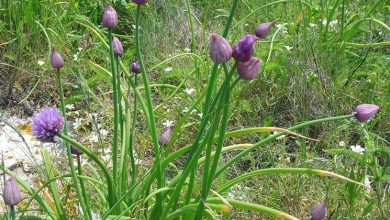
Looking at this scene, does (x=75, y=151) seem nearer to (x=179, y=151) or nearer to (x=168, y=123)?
(x=179, y=151)

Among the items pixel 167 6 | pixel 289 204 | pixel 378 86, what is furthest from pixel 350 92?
pixel 167 6

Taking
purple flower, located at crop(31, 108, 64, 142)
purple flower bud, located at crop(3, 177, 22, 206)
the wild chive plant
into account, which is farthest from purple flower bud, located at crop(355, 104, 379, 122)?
purple flower bud, located at crop(3, 177, 22, 206)

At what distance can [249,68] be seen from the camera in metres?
1.13

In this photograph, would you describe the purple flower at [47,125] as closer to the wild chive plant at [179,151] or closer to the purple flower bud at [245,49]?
the wild chive plant at [179,151]

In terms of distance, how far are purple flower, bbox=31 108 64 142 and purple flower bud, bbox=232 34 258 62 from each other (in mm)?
404

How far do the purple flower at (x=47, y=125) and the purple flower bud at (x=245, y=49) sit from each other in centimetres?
40

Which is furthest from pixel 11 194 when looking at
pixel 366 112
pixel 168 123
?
pixel 168 123

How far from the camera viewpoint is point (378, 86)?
2.38 metres

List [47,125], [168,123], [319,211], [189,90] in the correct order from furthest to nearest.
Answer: [189,90]
[168,123]
[319,211]
[47,125]

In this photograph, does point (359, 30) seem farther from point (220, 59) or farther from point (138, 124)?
point (220, 59)

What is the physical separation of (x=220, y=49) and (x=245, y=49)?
46mm

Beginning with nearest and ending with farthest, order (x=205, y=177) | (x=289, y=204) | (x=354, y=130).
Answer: (x=205, y=177), (x=289, y=204), (x=354, y=130)

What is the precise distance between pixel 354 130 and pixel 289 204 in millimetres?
513

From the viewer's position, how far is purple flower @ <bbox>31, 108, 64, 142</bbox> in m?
1.26
